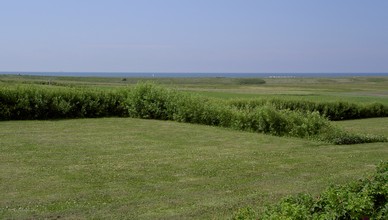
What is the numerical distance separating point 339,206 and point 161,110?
17554 mm

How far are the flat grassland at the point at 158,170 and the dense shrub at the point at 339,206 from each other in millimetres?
1785

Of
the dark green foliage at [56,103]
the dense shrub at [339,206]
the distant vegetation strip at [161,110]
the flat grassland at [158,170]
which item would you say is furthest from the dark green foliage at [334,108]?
the dense shrub at [339,206]

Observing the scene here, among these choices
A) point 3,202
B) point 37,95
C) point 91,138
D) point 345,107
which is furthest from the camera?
point 345,107

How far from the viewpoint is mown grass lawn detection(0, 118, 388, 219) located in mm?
7203

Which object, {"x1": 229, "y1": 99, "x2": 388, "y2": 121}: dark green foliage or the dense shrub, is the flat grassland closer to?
the dense shrub

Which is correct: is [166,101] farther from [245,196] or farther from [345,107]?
[245,196]

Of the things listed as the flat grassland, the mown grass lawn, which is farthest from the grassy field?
the mown grass lawn

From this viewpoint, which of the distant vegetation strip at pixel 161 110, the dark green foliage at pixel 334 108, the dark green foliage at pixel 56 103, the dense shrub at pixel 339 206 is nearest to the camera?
the dense shrub at pixel 339 206

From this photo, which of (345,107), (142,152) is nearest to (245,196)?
(142,152)

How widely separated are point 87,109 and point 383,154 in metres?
14.0

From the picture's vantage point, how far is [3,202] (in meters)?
7.27

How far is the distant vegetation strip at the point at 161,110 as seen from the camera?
663 inches

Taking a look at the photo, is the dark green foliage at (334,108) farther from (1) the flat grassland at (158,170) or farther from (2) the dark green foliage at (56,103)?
(1) the flat grassland at (158,170)

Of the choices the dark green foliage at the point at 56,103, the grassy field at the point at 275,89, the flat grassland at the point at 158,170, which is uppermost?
the dark green foliage at the point at 56,103
